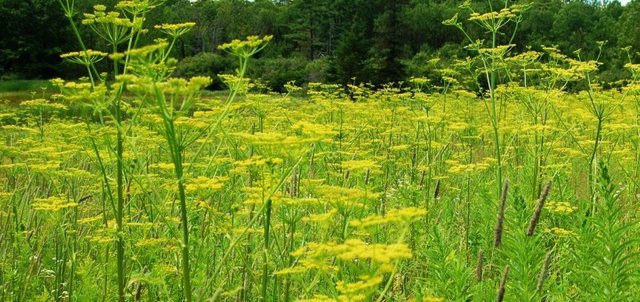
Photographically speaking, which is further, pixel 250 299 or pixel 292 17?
pixel 292 17

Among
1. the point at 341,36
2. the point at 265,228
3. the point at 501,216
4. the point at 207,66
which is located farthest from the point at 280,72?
the point at 501,216

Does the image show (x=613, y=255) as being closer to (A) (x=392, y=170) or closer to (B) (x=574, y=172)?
(A) (x=392, y=170)

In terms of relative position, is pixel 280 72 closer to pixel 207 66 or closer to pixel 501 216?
pixel 207 66

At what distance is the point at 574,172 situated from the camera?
23.5 feet

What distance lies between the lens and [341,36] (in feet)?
199

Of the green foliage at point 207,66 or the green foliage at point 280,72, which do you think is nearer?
the green foliage at point 280,72

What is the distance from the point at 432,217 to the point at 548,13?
62.1 m

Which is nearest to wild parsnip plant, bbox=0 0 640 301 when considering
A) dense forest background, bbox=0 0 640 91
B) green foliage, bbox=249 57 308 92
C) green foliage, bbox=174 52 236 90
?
dense forest background, bbox=0 0 640 91

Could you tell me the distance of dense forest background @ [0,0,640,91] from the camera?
39.7 metres

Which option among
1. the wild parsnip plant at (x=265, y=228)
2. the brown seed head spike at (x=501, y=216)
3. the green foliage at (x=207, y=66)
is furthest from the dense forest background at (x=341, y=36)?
the brown seed head spike at (x=501, y=216)

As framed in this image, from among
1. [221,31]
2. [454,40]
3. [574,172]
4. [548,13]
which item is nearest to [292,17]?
[221,31]

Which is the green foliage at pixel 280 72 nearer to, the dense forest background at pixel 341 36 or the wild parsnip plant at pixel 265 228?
the dense forest background at pixel 341 36

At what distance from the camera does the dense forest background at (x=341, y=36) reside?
130ft

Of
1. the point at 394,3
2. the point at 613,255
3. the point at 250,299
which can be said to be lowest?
the point at 250,299
